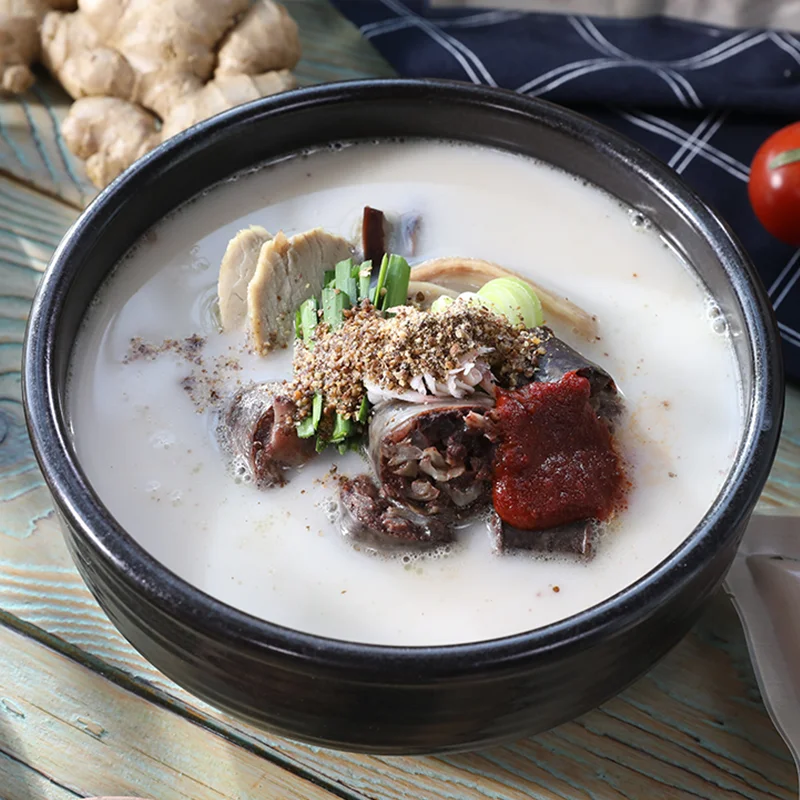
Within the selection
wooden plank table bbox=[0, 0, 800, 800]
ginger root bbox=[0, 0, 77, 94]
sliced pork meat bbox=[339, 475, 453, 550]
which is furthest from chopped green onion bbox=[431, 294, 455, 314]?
ginger root bbox=[0, 0, 77, 94]

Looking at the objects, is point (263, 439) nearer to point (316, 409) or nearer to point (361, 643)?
point (316, 409)

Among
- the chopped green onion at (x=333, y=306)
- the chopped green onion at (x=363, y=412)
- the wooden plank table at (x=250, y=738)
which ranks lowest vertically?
the wooden plank table at (x=250, y=738)

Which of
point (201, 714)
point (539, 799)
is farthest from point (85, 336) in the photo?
point (539, 799)

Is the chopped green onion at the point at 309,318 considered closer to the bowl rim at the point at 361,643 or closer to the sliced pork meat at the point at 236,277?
the sliced pork meat at the point at 236,277

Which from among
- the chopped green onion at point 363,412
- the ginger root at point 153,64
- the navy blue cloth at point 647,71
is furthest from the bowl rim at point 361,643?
the navy blue cloth at point 647,71

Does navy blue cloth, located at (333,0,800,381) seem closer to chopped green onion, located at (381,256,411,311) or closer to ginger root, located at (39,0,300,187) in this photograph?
ginger root, located at (39,0,300,187)

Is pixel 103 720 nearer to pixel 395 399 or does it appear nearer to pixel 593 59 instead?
pixel 395 399
